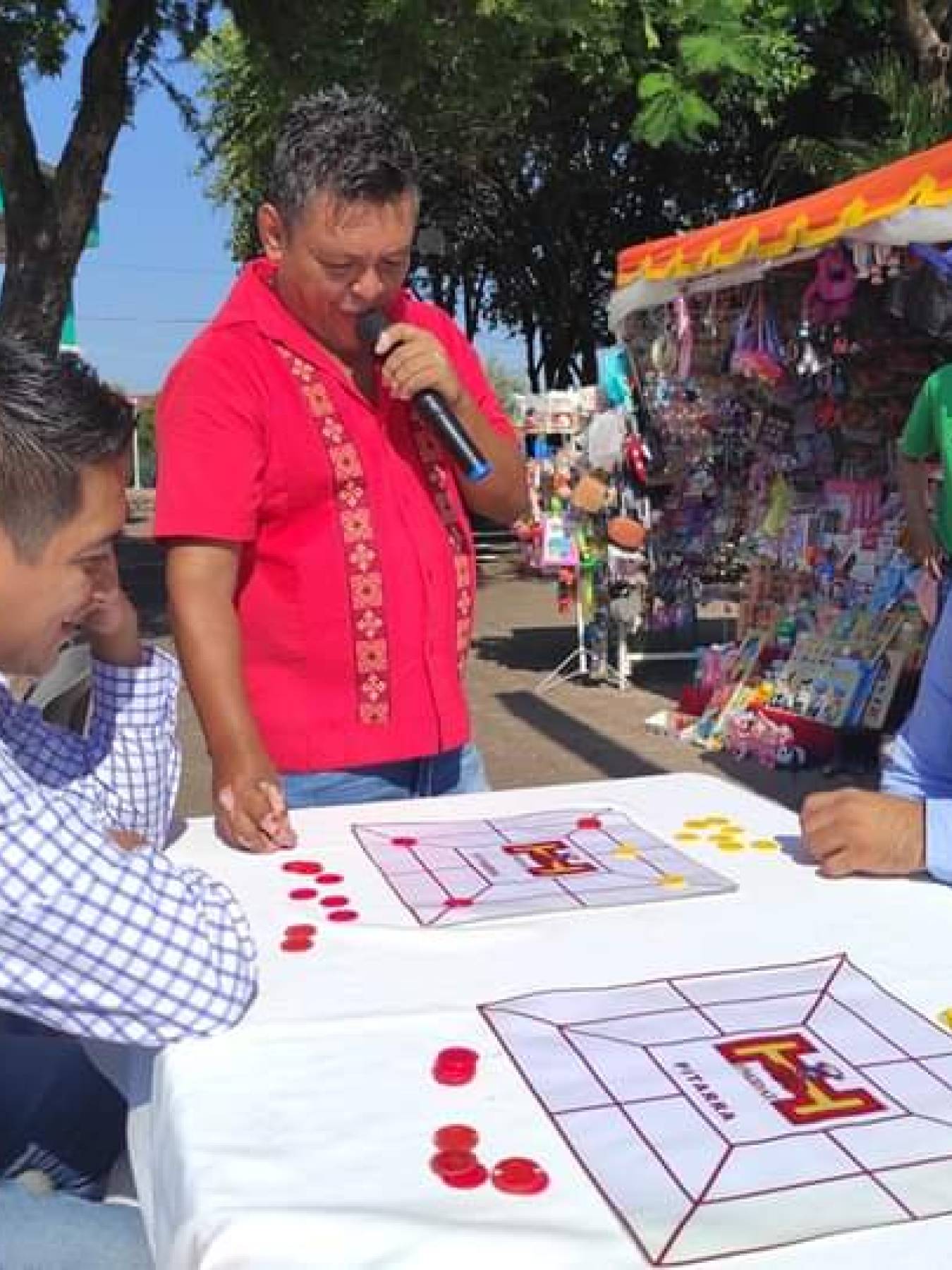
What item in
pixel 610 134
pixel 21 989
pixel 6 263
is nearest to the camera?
pixel 21 989

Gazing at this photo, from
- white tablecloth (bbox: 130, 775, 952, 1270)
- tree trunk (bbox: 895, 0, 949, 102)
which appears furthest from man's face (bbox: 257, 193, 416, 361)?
tree trunk (bbox: 895, 0, 949, 102)

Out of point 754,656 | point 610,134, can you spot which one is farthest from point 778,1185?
point 610,134

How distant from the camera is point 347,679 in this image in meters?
1.90

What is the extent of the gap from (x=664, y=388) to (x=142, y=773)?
17.6ft

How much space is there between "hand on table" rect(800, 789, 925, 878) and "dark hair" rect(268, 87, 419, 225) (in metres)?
0.97

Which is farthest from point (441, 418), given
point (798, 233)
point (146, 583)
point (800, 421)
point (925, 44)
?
point (146, 583)

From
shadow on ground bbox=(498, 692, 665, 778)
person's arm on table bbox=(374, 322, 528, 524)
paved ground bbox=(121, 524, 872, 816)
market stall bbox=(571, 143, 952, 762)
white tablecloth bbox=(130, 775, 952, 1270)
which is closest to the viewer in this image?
white tablecloth bbox=(130, 775, 952, 1270)

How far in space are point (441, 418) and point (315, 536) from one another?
0.24m

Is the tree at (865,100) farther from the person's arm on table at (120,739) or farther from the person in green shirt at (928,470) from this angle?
the person's arm on table at (120,739)

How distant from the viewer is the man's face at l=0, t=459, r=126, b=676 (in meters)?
1.23

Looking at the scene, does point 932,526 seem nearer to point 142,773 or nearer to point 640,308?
point 640,308

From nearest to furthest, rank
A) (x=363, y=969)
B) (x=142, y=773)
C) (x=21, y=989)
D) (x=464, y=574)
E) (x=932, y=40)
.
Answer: (x=21, y=989) → (x=363, y=969) → (x=142, y=773) → (x=464, y=574) → (x=932, y=40)

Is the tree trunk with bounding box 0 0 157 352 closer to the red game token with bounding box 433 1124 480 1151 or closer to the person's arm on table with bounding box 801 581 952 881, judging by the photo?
the person's arm on table with bounding box 801 581 952 881

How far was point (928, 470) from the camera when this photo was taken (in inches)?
176
